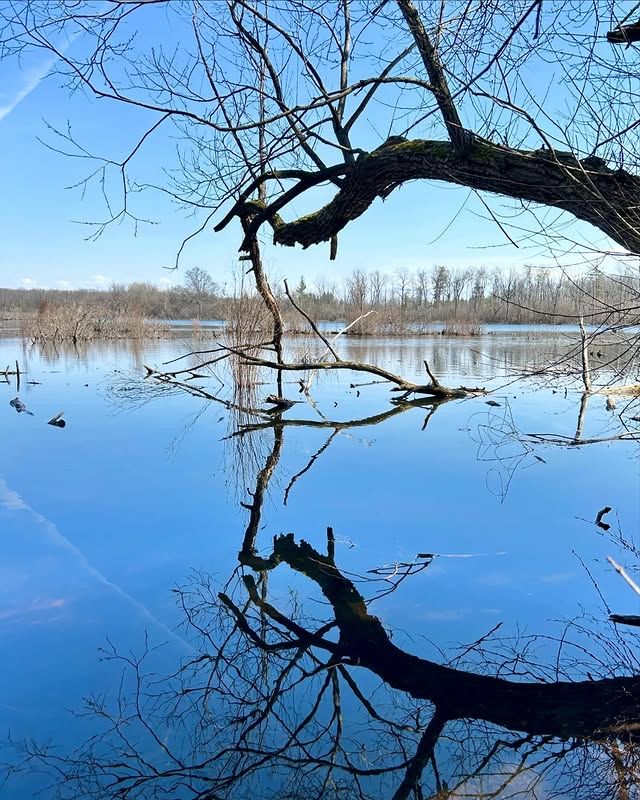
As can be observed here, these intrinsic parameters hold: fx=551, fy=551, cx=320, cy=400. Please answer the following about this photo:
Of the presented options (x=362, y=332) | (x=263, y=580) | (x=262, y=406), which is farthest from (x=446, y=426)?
(x=362, y=332)

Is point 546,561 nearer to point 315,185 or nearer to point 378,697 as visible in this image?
point 378,697

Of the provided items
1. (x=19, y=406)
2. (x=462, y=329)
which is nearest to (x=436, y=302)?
(x=462, y=329)

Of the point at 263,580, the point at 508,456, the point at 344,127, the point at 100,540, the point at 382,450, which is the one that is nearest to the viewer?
the point at 263,580

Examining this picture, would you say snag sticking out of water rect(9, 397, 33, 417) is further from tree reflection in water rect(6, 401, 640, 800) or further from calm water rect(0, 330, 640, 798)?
tree reflection in water rect(6, 401, 640, 800)

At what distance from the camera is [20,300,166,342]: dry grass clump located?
80.6 feet

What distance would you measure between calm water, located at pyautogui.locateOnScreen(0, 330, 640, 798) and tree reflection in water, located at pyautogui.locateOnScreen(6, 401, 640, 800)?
51mm

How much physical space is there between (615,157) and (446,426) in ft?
13.6

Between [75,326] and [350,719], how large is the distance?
2635cm

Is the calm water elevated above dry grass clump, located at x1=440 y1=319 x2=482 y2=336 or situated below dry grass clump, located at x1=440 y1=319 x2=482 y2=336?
below

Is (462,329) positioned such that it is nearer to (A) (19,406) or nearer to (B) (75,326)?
(B) (75,326)

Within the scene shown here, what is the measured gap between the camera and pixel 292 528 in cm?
341

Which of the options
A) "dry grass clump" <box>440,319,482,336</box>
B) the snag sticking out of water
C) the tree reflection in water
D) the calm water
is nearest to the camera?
the tree reflection in water

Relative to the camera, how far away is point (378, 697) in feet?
6.09

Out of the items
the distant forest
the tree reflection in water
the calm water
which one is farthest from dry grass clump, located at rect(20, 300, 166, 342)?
the tree reflection in water
